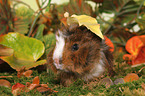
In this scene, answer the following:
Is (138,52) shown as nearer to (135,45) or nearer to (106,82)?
(135,45)

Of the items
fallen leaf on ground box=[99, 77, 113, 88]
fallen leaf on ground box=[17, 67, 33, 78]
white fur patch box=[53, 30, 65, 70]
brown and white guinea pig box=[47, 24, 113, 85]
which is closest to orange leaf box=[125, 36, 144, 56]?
brown and white guinea pig box=[47, 24, 113, 85]

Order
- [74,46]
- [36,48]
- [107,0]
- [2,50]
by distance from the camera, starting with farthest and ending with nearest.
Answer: [107,0]
[36,48]
[2,50]
[74,46]

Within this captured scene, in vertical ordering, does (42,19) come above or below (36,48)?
above

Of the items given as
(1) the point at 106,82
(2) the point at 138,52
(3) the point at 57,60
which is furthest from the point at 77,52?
(2) the point at 138,52

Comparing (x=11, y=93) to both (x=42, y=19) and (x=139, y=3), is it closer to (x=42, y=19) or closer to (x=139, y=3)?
(x=42, y=19)

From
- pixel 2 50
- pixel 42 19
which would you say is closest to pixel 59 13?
pixel 42 19

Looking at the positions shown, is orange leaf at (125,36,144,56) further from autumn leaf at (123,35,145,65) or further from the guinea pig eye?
the guinea pig eye

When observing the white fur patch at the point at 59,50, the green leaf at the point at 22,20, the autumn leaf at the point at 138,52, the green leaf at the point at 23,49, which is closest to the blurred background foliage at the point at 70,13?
the green leaf at the point at 22,20
